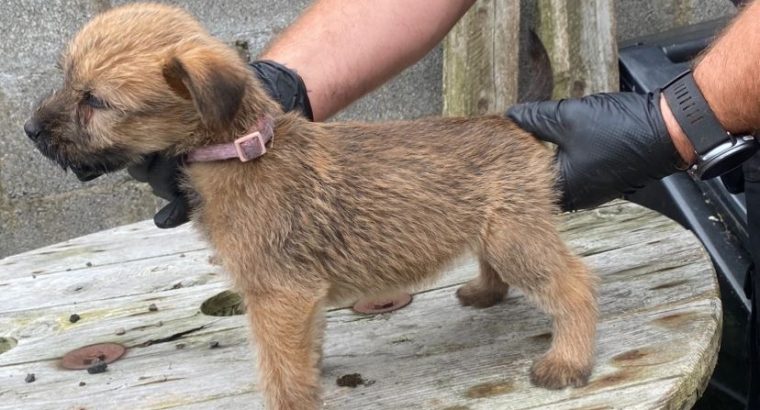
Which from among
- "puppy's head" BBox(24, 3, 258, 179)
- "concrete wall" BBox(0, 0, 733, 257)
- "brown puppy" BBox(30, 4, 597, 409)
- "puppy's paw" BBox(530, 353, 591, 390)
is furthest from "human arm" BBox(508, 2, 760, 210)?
"concrete wall" BBox(0, 0, 733, 257)

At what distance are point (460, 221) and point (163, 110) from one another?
729 millimetres

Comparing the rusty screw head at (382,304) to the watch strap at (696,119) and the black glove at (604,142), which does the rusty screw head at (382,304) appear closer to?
the black glove at (604,142)

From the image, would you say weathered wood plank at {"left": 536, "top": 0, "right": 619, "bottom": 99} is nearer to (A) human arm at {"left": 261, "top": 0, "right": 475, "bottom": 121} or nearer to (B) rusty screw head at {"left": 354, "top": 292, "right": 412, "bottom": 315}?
(A) human arm at {"left": 261, "top": 0, "right": 475, "bottom": 121}

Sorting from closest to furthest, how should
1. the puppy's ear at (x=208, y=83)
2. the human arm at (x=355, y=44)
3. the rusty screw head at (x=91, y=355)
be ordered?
the puppy's ear at (x=208, y=83), the rusty screw head at (x=91, y=355), the human arm at (x=355, y=44)

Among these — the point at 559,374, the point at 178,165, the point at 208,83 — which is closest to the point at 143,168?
the point at 178,165

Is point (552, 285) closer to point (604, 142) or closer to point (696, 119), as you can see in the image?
point (604, 142)

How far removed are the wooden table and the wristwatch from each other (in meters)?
0.35

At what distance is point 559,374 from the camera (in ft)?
6.15

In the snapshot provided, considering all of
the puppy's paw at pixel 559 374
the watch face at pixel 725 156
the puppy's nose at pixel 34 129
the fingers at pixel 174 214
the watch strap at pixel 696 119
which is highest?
the watch strap at pixel 696 119

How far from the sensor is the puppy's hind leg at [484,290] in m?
2.28

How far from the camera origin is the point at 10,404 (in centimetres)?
205

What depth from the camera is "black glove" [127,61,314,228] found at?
195cm

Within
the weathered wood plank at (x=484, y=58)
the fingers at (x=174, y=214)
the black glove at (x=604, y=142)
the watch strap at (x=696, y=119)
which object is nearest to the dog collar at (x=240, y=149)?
the fingers at (x=174, y=214)

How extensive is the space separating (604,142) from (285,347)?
0.96 metres
